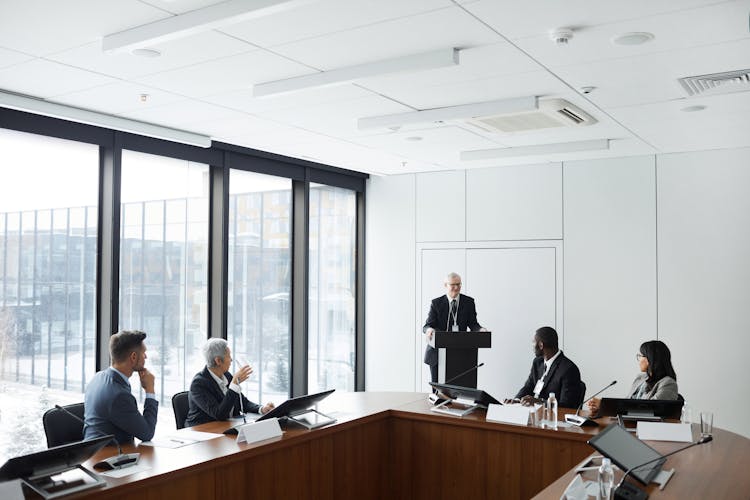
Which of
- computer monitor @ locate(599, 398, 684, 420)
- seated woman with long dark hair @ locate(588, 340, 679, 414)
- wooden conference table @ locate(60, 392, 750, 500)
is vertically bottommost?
wooden conference table @ locate(60, 392, 750, 500)

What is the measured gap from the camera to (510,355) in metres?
8.03

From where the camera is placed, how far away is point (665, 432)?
416cm

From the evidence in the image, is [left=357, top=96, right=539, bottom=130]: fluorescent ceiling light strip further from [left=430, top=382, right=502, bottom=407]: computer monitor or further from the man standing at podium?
the man standing at podium

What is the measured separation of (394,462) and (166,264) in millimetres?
2834

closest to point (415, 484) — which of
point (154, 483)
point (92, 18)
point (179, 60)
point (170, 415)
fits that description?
point (154, 483)

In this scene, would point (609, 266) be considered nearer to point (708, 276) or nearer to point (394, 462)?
point (708, 276)

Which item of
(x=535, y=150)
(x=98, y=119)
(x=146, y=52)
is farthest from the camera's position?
(x=535, y=150)

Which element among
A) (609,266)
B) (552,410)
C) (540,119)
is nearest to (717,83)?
(540,119)

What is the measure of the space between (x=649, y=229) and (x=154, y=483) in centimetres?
571

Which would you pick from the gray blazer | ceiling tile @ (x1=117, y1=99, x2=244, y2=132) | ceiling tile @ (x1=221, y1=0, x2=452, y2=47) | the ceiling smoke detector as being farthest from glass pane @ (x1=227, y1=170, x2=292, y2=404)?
the ceiling smoke detector

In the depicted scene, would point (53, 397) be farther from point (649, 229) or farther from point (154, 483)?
point (649, 229)

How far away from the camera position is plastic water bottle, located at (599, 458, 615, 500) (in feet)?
9.85

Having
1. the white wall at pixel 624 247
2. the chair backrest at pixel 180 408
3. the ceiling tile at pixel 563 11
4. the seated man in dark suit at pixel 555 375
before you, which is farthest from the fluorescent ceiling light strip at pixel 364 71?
the white wall at pixel 624 247

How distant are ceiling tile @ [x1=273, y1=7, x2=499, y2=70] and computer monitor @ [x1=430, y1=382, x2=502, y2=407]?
2.34 meters
